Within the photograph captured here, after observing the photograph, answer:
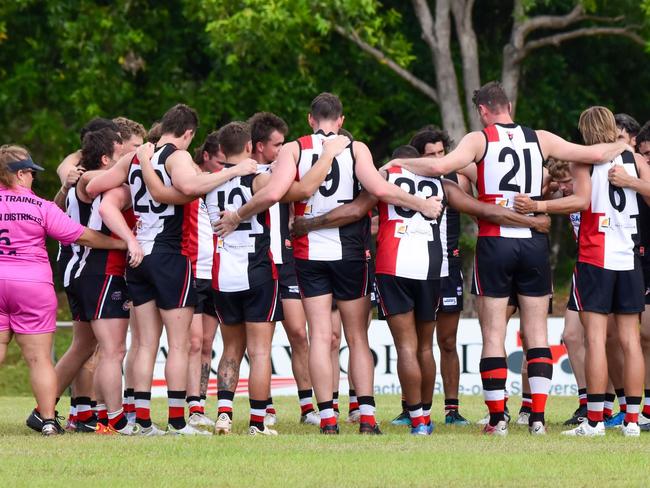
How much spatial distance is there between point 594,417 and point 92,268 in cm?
403

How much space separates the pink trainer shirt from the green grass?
4.17 feet

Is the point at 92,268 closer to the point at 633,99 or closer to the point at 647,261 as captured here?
the point at 647,261

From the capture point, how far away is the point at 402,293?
9.66m

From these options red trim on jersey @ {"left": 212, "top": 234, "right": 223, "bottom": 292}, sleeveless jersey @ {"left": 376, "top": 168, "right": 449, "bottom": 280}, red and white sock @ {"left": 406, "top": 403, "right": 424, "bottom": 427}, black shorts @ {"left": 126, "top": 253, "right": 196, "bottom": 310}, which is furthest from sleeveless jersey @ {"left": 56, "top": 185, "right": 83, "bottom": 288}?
red and white sock @ {"left": 406, "top": 403, "right": 424, "bottom": 427}

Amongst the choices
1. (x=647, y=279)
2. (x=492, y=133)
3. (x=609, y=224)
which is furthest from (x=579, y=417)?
(x=492, y=133)

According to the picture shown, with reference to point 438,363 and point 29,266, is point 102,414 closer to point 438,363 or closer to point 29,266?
point 29,266

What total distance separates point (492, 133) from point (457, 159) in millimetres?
398

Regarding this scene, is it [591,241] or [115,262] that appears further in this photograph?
[115,262]

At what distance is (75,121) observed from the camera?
2505cm

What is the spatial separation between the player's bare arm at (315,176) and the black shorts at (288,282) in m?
1.19

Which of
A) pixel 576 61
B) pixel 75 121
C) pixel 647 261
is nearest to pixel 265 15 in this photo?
pixel 75 121

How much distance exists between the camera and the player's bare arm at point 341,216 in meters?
9.66

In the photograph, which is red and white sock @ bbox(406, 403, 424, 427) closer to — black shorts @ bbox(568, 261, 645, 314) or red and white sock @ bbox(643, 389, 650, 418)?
black shorts @ bbox(568, 261, 645, 314)

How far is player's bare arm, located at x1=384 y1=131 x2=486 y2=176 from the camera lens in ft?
30.8
